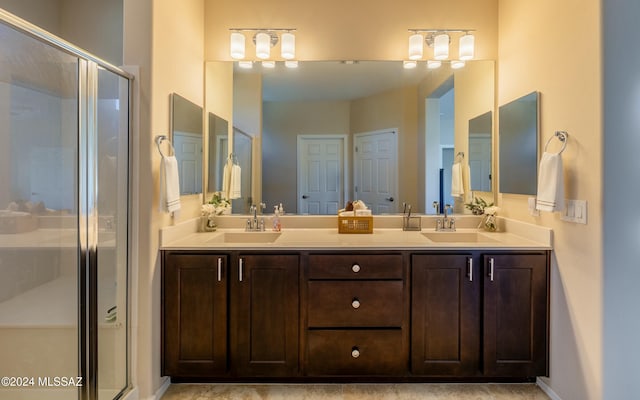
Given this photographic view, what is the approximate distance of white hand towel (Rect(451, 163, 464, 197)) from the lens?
8.97 feet

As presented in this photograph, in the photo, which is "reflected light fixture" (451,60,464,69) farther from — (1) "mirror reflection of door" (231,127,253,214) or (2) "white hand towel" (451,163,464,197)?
(1) "mirror reflection of door" (231,127,253,214)

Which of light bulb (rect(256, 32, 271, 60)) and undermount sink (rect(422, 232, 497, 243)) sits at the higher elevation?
light bulb (rect(256, 32, 271, 60))

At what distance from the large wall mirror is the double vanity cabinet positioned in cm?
81

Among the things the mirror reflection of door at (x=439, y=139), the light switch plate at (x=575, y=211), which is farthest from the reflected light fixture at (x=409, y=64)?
the light switch plate at (x=575, y=211)

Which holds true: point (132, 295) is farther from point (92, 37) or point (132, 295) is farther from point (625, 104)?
point (625, 104)

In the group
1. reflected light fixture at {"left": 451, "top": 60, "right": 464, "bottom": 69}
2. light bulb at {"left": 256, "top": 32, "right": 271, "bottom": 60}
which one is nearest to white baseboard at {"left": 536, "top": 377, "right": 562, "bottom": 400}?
reflected light fixture at {"left": 451, "top": 60, "right": 464, "bottom": 69}

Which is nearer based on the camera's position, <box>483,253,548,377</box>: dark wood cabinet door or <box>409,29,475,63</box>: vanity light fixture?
<box>483,253,548,377</box>: dark wood cabinet door

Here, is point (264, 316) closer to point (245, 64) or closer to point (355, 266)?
point (355, 266)

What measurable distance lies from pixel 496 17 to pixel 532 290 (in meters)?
2.19

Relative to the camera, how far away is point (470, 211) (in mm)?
2746

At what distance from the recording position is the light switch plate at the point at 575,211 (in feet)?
5.66

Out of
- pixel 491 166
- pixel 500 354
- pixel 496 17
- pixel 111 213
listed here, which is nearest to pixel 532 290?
pixel 500 354

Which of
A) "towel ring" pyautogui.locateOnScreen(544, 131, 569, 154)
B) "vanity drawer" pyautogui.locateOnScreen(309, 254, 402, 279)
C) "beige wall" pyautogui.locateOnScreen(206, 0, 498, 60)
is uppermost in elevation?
"beige wall" pyautogui.locateOnScreen(206, 0, 498, 60)

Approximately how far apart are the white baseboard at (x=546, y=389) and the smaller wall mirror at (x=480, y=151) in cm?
139
